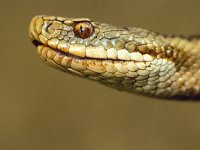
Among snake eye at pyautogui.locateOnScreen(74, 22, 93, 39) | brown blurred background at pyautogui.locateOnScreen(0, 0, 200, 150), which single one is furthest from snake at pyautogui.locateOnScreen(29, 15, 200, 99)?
brown blurred background at pyautogui.locateOnScreen(0, 0, 200, 150)

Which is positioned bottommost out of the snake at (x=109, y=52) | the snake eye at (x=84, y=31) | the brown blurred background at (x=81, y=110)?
the brown blurred background at (x=81, y=110)

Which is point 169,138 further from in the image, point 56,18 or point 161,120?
point 56,18

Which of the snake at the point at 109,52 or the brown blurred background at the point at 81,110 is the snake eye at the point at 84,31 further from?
the brown blurred background at the point at 81,110

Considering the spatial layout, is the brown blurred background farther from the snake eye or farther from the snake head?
the snake eye

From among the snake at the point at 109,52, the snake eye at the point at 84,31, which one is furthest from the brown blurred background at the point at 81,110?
the snake eye at the point at 84,31

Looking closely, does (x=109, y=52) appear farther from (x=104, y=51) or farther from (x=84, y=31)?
(x=84, y=31)

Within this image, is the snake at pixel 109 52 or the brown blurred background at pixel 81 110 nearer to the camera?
the snake at pixel 109 52
